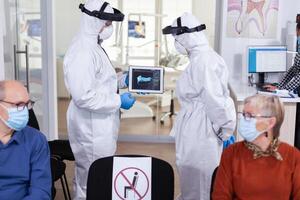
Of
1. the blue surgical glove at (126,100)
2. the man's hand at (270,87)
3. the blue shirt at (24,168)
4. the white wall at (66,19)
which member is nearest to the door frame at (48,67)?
the white wall at (66,19)

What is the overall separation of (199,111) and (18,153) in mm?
1156

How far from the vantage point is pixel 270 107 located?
1822 millimetres

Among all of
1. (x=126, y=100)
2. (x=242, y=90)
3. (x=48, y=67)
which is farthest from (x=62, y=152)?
(x=242, y=90)

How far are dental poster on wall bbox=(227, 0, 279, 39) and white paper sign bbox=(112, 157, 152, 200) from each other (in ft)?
8.76

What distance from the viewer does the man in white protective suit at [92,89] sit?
2.37m

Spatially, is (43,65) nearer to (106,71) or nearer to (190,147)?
(106,71)

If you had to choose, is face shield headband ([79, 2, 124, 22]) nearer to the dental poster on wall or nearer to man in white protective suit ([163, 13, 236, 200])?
man in white protective suit ([163, 13, 236, 200])

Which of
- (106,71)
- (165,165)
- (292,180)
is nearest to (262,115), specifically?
(292,180)

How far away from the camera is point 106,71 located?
2527 millimetres

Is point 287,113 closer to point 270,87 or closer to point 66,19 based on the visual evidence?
point 270,87

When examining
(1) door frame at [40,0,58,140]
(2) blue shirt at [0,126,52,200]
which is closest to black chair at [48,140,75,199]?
(2) blue shirt at [0,126,52,200]

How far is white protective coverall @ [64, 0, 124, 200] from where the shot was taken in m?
2.37

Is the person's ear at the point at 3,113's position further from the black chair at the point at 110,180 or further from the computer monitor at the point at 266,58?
the computer monitor at the point at 266,58

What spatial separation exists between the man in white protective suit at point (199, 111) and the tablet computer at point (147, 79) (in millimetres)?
205
